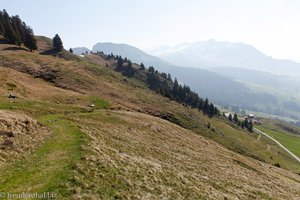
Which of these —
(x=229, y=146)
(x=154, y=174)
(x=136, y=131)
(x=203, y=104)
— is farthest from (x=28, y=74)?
(x=203, y=104)

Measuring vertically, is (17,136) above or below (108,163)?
below

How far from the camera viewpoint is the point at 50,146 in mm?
31984

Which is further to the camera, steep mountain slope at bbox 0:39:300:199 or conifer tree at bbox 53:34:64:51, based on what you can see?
conifer tree at bbox 53:34:64:51

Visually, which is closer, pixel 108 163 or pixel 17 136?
pixel 108 163

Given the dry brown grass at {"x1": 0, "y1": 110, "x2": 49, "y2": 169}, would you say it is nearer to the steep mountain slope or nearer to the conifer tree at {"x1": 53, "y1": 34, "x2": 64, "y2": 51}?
the steep mountain slope

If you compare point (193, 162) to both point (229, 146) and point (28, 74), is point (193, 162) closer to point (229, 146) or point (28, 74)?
point (229, 146)

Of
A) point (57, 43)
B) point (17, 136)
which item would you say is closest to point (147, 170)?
point (17, 136)

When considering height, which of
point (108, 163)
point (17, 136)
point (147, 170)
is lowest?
point (17, 136)

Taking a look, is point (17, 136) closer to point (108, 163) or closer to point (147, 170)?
point (108, 163)

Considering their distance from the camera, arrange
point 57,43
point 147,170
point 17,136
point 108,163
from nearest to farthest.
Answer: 1. point 108,163
2. point 147,170
3. point 17,136
4. point 57,43

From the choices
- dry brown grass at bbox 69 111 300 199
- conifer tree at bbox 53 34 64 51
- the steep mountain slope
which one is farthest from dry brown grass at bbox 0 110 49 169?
conifer tree at bbox 53 34 64 51

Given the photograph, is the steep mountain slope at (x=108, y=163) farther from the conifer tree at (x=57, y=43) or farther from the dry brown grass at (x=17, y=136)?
the conifer tree at (x=57, y=43)

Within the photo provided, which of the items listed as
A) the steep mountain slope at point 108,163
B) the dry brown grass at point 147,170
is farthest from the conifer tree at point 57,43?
the dry brown grass at point 147,170

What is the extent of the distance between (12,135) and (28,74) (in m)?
63.7
